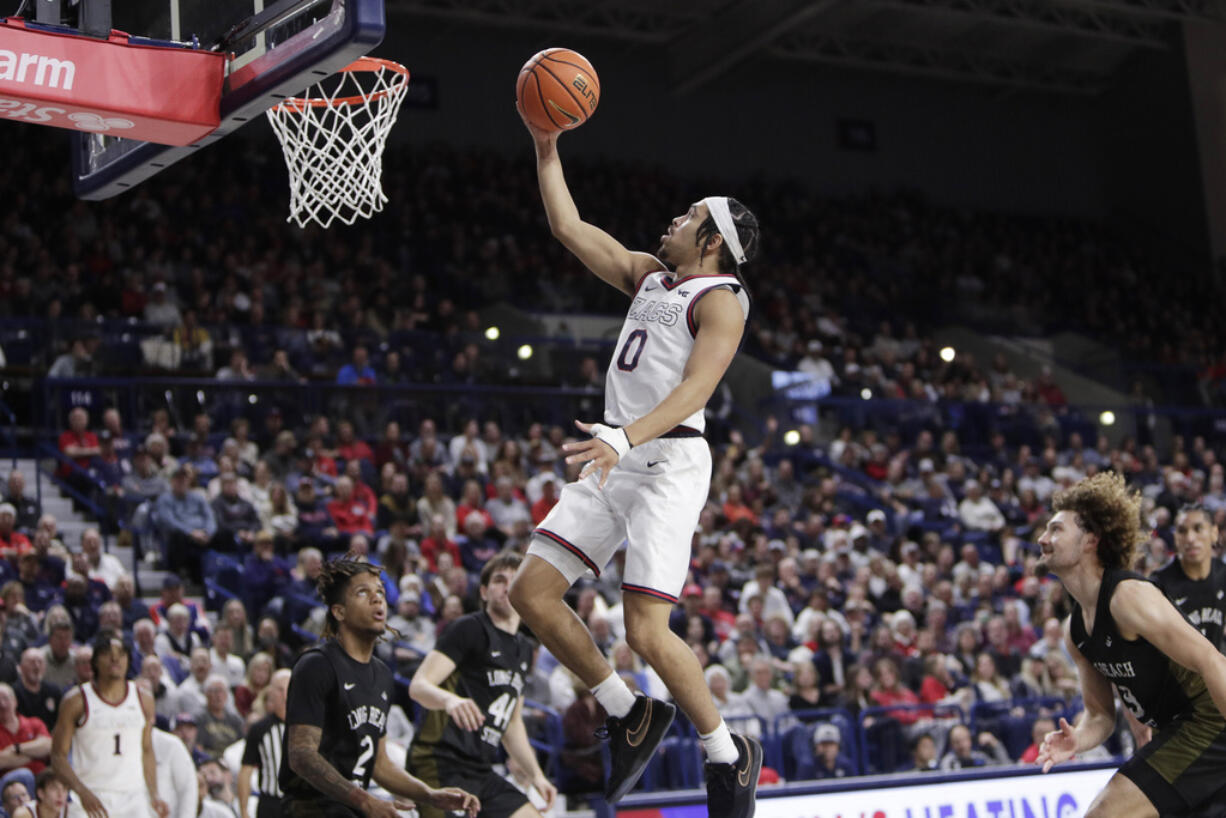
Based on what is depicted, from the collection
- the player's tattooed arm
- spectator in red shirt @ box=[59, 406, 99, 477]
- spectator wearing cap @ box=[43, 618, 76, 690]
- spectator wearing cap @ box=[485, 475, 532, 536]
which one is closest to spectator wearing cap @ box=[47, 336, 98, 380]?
spectator in red shirt @ box=[59, 406, 99, 477]

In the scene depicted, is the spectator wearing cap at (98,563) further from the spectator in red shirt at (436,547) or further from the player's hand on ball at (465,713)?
the player's hand on ball at (465,713)

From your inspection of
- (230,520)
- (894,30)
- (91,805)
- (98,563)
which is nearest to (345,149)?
(91,805)

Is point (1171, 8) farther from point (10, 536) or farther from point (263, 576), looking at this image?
point (10, 536)

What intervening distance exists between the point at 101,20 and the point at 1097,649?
440 cm

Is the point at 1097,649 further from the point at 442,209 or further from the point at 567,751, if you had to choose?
the point at 442,209

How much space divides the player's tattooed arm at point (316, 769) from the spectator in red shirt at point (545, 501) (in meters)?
8.03

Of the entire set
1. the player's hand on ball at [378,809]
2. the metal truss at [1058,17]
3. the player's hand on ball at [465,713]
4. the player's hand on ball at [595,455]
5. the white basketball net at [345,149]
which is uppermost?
the white basketball net at [345,149]

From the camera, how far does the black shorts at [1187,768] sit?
5.29 m

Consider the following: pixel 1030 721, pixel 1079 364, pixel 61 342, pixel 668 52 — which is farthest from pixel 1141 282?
pixel 61 342

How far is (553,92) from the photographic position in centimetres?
533

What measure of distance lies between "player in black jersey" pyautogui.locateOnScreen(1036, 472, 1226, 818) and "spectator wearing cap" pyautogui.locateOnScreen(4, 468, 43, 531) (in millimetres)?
9059

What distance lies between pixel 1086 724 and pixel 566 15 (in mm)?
19940

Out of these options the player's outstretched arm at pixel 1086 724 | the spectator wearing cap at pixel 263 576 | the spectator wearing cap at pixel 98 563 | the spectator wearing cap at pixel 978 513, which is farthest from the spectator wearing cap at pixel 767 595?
the player's outstretched arm at pixel 1086 724

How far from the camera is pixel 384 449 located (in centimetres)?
1454
